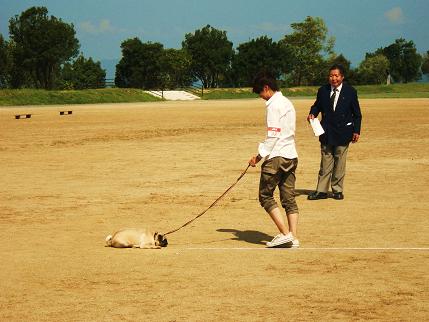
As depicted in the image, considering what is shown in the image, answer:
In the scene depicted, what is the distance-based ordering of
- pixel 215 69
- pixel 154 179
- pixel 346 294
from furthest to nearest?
pixel 215 69
pixel 154 179
pixel 346 294

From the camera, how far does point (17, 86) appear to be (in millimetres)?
97312

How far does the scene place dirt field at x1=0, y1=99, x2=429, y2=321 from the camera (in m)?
6.38

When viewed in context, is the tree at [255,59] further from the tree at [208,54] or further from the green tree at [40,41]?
the green tree at [40,41]

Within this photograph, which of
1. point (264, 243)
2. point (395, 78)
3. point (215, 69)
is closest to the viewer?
point (264, 243)

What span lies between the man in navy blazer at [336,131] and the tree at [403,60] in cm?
15838

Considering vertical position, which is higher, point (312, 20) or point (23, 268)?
point (312, 20)

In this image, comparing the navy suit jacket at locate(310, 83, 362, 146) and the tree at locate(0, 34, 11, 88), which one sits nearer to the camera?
the navy suit jacket at locate(310, 83, 362, 146)

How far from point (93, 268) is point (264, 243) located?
2.15 metres

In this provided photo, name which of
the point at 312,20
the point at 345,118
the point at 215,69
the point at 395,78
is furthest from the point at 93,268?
the point at 395,78

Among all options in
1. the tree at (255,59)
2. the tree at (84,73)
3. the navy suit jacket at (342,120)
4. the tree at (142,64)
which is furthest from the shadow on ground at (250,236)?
the tree at (255,59)

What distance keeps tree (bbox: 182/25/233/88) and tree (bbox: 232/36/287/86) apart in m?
1.93

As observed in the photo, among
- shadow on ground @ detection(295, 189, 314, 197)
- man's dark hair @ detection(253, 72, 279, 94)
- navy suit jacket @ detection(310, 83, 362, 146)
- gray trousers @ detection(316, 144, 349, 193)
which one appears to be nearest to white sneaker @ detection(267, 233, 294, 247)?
man's dark hair @ detection(253, 72, 279, 94)

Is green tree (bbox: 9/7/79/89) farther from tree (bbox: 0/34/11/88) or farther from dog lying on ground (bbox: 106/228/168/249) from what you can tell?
dog lying on ground (bbox: 106/228/168/249)

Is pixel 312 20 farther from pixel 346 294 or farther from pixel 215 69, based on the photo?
pixel 346 294
